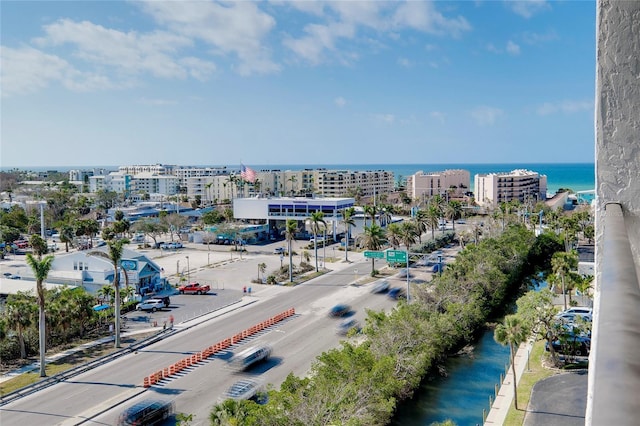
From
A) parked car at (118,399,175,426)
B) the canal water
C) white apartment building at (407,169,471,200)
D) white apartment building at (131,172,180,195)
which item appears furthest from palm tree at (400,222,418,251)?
white apartment building at (131,172,180,195)

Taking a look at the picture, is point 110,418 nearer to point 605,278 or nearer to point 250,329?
point 250,329

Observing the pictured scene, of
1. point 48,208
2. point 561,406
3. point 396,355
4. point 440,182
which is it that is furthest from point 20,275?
point 440,182

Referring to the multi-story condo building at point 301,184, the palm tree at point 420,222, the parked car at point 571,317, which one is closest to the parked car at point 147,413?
the parked car at point 571,317

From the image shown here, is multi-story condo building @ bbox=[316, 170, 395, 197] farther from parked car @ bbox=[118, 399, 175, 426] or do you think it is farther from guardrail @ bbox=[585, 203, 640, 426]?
guardrail @ bbox=[585, 203, 640, 426]

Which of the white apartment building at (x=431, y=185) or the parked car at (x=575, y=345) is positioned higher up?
the white apartment building at (x=431, y=185)

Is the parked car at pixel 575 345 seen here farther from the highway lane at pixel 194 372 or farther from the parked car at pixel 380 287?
the parked car at pixel 380 287

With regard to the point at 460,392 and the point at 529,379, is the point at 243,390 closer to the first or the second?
the point at 460,392
